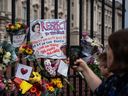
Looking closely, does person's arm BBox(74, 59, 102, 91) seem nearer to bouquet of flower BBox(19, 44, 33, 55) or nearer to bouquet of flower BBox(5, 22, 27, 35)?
bouquet of flower BBox(19, 44, 33, 55)

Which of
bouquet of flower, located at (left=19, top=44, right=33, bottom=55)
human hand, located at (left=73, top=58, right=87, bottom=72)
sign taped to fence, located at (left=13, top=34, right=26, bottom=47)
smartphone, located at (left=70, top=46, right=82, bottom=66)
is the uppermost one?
sign taped to fence, located at (left=13, top=34, right=26, bottom=47)

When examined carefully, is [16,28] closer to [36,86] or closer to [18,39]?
[18,39]

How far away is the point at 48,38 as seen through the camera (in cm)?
341

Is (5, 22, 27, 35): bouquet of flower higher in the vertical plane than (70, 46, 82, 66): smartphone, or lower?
higher

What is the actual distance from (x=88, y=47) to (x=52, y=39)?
1.40ft

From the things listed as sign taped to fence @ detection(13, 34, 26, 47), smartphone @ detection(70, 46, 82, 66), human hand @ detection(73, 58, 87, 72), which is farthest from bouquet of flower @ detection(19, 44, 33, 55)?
smartphone @ detection(70, 46, 82, 66)

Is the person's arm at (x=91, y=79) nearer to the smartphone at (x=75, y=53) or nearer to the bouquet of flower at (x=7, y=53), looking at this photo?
the bouquet of flower at (x=7, y=53)

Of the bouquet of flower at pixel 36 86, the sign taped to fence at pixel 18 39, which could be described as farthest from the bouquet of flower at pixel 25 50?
the bouquet of flower at pixel 36 86

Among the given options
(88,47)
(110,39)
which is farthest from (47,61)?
(110,39)

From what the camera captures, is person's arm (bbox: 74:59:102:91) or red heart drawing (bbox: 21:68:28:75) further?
red heart drawing (bbox: 21:68:28:75)

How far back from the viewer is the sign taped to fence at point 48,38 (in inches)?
133

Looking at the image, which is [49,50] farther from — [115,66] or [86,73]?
[115,66]

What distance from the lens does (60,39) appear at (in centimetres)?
345

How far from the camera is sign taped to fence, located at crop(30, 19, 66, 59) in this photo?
11.1 ft
